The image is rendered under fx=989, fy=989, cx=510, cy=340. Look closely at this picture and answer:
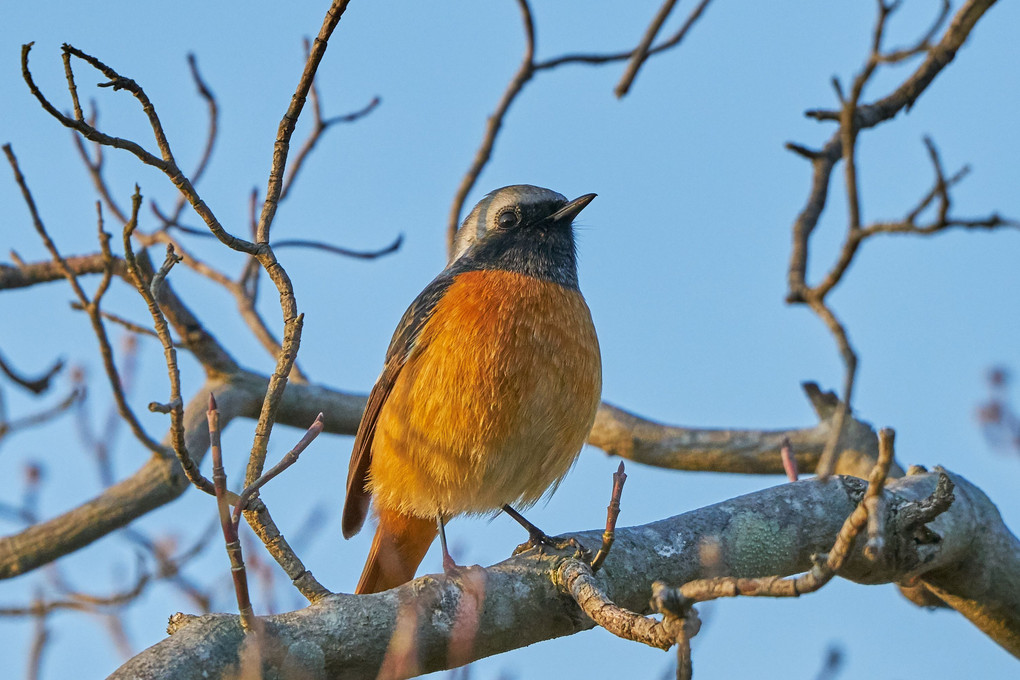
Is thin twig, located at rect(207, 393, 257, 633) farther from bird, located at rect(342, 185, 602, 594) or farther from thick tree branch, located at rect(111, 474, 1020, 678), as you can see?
bird, located at rect(342, 185, 602, 594)

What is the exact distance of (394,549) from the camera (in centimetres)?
534

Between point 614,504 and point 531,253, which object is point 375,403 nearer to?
point 531,253

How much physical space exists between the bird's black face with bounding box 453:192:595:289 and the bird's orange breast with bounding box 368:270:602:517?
50 cm

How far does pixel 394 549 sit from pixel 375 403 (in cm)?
80

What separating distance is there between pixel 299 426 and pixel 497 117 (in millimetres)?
2226

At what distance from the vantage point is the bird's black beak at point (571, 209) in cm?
592

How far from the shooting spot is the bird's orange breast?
475 centimetres

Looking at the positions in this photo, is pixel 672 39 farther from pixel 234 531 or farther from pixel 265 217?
pixel 234 531

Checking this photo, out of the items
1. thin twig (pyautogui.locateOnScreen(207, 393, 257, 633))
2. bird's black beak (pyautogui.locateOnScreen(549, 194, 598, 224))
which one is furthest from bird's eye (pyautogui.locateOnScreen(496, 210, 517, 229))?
thin twig (pyautogui.locateOnScreen(207, 393, 257, 633))

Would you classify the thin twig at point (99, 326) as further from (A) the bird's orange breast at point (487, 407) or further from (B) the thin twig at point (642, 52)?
(B) the thin twig at point (642, 52)

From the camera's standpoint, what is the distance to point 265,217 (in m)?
3.38

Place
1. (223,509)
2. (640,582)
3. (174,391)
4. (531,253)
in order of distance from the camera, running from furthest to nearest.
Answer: (531,253), (640,582), (174,391), (223,509)

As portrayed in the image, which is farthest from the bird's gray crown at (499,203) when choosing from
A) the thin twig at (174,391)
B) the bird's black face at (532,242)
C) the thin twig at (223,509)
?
the thin twig at (223,509)

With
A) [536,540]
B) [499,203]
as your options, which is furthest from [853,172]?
[499,203]
